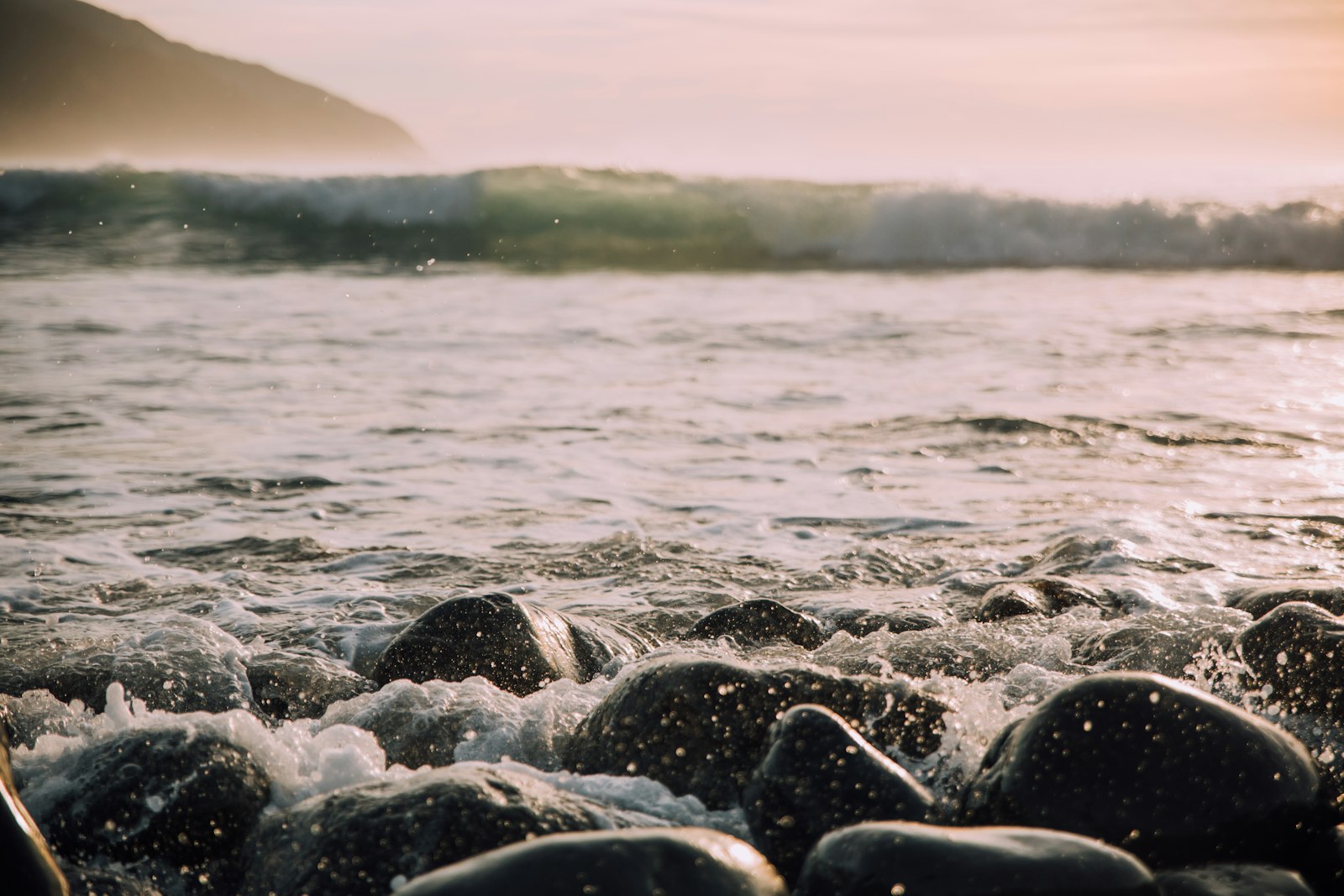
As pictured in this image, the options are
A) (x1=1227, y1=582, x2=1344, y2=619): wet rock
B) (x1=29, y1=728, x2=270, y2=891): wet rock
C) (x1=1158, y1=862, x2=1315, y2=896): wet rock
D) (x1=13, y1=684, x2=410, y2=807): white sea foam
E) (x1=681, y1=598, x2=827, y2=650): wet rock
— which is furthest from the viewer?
(x1=681, y1=598, x2=827, y2=650): wet rock

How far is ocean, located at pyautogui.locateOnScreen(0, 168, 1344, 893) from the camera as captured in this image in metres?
3.07

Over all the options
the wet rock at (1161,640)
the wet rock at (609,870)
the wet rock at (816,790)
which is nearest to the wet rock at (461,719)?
the wet rock at (816,790)

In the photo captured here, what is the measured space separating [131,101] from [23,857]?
2045 inches

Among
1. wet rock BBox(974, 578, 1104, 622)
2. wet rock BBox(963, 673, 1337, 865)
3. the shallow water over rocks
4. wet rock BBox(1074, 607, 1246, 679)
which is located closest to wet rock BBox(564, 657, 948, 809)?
the shallow water over rocks

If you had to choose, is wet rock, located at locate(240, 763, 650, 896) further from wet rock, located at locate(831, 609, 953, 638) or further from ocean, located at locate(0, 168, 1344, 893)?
wet rock, located at locate(831, 609, 953, 638)

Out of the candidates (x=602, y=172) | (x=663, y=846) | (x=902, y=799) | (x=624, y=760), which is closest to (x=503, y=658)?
(x=624, y=760)

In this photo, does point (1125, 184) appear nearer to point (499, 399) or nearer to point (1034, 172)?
point (1034, 172)

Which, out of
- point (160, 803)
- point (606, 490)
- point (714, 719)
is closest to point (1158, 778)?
point (714, 719)

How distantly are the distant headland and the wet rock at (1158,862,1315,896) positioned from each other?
25.3 meters

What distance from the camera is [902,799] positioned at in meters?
2.35

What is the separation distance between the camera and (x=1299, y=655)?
2.95m

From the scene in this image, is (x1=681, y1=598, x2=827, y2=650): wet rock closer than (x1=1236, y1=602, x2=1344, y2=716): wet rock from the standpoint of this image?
No

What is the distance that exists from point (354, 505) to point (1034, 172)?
19378mm

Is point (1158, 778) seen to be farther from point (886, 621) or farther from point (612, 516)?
point (612, 516)
